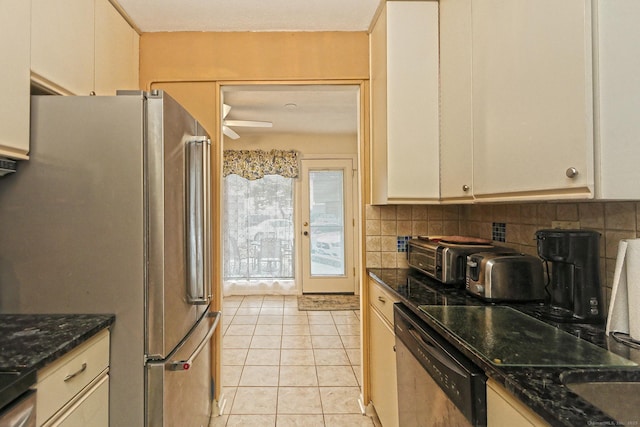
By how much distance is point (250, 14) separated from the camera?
197 centimetres

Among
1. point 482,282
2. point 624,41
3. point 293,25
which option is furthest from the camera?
point 293,25

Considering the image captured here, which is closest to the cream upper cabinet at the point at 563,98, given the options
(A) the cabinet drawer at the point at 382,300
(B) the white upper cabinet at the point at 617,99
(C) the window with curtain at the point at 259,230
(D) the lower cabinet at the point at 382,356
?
(B) the white upper cabinet at the point at 617,99

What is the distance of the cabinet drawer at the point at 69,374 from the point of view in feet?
3.03

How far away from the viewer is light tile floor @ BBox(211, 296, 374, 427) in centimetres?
212

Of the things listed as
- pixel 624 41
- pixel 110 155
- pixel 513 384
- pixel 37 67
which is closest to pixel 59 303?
pixel 110 155

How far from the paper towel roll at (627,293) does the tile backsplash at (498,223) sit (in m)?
0.19

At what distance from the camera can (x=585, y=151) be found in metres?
0.92

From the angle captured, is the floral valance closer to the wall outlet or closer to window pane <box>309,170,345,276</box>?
window pane <box>309,170,345,276</box>

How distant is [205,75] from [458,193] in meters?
1.69

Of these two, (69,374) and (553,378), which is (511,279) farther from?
(69,374)

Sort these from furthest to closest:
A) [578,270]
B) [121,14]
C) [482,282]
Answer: [121,14] < [482,282] < [578,270]

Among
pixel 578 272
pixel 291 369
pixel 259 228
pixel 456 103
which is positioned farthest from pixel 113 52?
pixel 259 228

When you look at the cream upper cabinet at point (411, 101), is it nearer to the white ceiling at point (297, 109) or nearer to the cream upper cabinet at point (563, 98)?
the cream upper cabinet at point (563, 98)

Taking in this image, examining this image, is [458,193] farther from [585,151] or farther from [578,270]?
[585,151]
